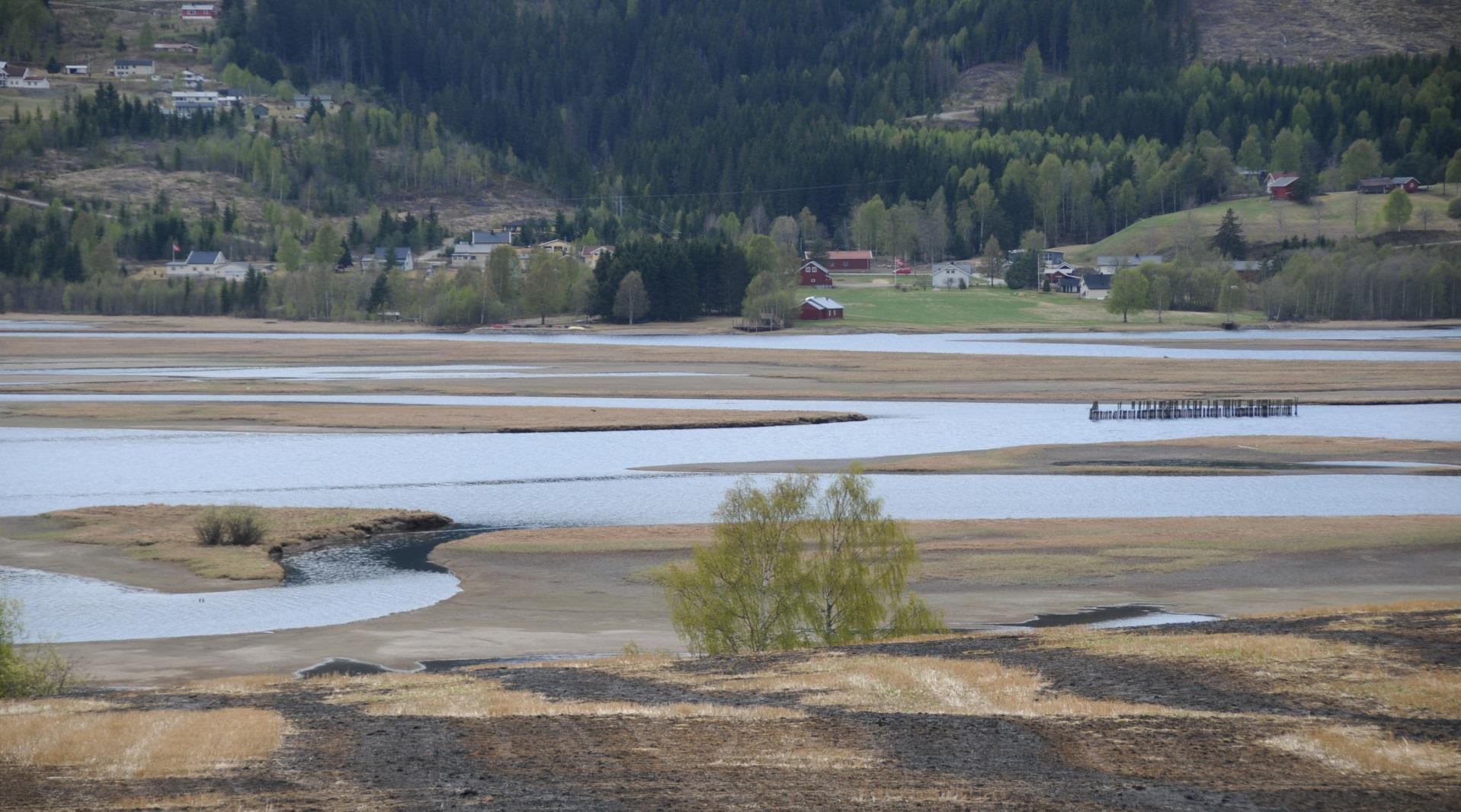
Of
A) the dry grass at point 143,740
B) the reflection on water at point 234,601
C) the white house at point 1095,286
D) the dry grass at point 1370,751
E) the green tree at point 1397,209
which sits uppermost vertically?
the green tree at point 1397,209

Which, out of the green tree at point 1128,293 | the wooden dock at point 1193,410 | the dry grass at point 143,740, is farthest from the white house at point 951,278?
the dry grass at point 143,740

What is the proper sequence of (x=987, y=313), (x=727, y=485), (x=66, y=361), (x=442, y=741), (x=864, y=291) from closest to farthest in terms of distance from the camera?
(x=442, y=741) → (x=727, y=485) → (x=66, y=361) → (x=987, y=313) → (x=864, y=291)

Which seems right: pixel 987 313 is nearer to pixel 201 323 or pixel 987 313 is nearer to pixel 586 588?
pixel 201 323

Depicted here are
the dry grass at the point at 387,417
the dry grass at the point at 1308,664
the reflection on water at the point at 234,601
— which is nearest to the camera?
the dry grass at the point at 1308,664

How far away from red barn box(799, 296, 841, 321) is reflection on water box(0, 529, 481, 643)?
120 metres

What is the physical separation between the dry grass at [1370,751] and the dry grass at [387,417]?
5710 centimetres

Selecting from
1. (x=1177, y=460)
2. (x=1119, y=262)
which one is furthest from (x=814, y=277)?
(x=1177, y=460)

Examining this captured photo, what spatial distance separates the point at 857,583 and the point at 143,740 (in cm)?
1621

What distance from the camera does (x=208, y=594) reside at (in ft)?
124

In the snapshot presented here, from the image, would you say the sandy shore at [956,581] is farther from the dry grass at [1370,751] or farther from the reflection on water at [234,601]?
the dry grass at [1370,751]

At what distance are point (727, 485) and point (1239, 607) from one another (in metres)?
24.1

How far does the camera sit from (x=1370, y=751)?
1808 centimetres

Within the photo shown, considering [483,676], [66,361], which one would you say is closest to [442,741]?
[483,676]

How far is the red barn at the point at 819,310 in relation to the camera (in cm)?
16025
